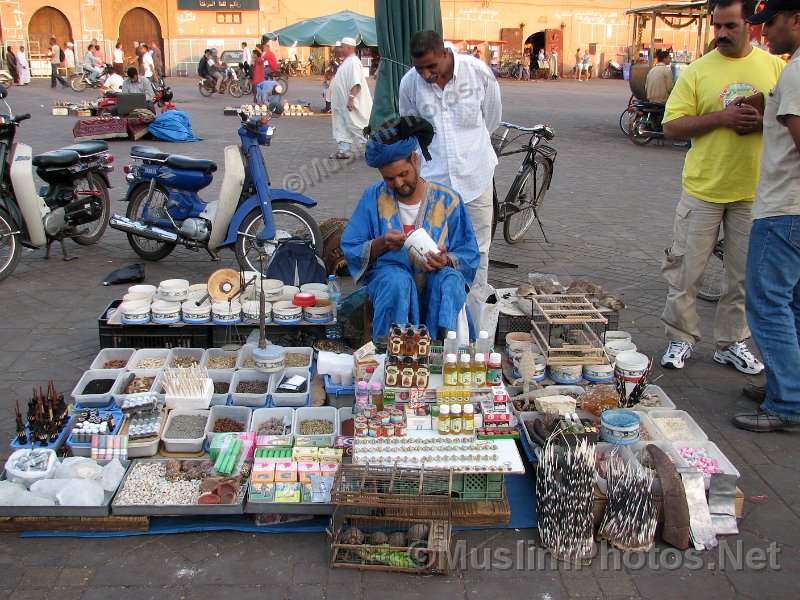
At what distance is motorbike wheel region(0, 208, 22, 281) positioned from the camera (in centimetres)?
588

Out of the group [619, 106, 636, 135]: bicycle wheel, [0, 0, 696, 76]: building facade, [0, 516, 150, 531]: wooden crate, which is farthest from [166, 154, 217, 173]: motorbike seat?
[0, 0, 696, 76]: building facade

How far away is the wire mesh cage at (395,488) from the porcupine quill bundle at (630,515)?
65cm

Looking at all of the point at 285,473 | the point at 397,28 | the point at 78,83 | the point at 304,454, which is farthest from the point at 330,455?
the point at 78,83

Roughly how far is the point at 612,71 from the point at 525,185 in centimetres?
3133

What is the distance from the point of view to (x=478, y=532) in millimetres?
3109

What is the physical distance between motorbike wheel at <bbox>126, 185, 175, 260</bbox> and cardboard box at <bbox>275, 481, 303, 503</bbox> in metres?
3.76

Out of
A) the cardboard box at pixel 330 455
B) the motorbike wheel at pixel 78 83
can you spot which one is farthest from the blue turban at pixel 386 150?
the motorbike wheel at pixel 78 83

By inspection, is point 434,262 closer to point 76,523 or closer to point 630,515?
point 630,515

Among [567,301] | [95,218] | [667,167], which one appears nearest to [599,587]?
[567,301]

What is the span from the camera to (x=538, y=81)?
3291 centimetres

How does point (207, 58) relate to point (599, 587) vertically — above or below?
above

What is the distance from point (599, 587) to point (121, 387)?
2.52 m

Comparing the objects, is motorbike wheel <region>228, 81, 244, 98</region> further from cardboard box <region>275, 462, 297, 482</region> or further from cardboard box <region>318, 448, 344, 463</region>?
cardboard box <region>275, 462, 297, 482</region>

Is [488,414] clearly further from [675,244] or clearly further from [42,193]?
[42,193]
